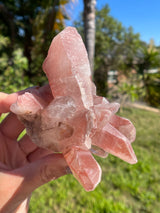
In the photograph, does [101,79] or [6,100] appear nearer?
[6,100]

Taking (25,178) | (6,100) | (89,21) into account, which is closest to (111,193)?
(25,178)

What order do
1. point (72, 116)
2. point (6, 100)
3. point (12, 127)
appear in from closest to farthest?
1. point (72, 116)
2. point (6, 100)
3. point (12, 127)

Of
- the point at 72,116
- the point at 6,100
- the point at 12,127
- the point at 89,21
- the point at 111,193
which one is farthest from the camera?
the point at 89,21

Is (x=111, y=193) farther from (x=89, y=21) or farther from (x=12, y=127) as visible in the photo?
(x=89, y=21)

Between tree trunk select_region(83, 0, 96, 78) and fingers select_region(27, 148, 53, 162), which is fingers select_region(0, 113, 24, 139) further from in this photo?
tree trunk select_region(83, 0, 96, 78)

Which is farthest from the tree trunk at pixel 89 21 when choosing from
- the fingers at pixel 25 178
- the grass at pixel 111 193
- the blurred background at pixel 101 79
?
the fingers at pixel 25 178

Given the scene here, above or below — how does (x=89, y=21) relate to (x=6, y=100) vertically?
above

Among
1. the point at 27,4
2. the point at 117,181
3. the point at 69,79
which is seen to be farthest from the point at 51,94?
the point at 27,4

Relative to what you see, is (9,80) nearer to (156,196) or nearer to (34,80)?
(34,80)
